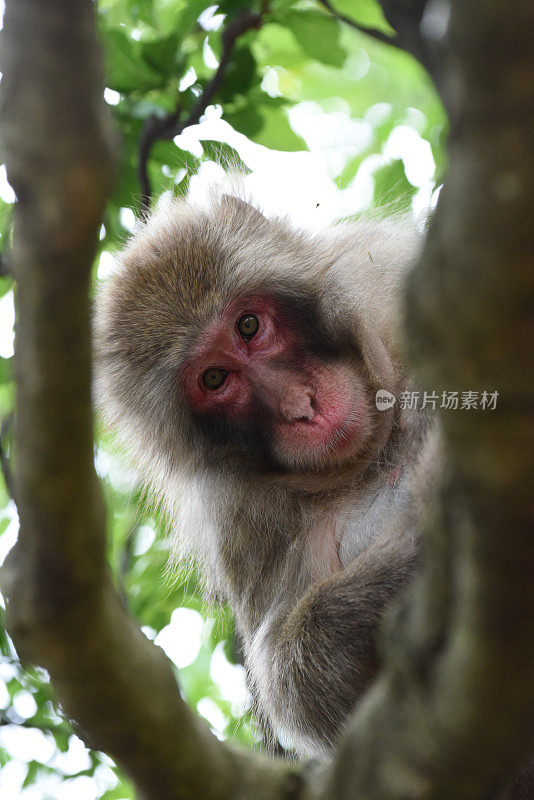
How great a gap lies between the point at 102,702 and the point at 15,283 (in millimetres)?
648

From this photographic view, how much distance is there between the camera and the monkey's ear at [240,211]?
3.81 metres

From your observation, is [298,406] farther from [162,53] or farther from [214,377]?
[162,53]

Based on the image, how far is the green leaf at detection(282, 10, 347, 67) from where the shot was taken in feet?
10.6

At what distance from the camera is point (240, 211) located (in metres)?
3.86

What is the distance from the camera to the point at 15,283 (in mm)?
1074

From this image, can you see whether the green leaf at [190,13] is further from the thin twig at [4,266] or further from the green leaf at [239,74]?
the thin twig at [4,266]

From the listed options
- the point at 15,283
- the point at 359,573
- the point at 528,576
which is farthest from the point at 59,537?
the point at 359,573

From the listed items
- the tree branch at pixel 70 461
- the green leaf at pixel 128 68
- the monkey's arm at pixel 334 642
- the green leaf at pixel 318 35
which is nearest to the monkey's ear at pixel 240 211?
the green leaf at pixel 128 68

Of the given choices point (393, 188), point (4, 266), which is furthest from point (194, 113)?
point (393, 188)

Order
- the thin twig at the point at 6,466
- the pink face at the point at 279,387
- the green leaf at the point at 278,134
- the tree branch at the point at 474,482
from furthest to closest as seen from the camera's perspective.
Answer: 1. the green leaf at the point at 278,134
2. the pink face at the point at 279,387
3. the thin twig at the point at 6,466
4. the tree branch at the point at 474,482

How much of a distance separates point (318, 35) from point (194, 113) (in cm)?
55

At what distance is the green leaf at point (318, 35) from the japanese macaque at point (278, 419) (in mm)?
772

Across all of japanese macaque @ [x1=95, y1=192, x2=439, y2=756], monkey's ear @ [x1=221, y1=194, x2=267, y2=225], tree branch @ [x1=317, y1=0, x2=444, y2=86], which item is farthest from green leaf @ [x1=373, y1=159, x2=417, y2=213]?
tree branch @ [x1=317, y1=0, x2=444, y2=86]

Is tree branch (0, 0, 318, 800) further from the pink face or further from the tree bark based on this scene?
the pink face
